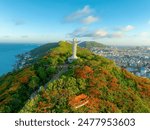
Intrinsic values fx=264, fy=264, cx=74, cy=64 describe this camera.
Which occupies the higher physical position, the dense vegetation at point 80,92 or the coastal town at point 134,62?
the dense vegetation at point 80,92

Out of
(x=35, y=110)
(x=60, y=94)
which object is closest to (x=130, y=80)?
(x=60, y=94)

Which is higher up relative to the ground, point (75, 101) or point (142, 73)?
point (75, 101)

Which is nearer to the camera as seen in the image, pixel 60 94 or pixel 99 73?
pixel 60 94

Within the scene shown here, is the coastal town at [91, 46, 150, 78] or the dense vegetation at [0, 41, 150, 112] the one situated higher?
the dense vegetation at [0, 41, 150, 112]

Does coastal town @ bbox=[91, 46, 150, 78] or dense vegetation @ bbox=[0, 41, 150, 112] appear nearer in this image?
dense vegetation @ bbox=[0, 41, 150, 112]

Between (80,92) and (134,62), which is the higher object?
(80,92)

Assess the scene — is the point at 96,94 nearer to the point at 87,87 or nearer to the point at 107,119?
the point at 87,87

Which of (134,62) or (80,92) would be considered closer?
(80,92)

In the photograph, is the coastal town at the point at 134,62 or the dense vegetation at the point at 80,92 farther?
the coastal town at the point at 134,62
